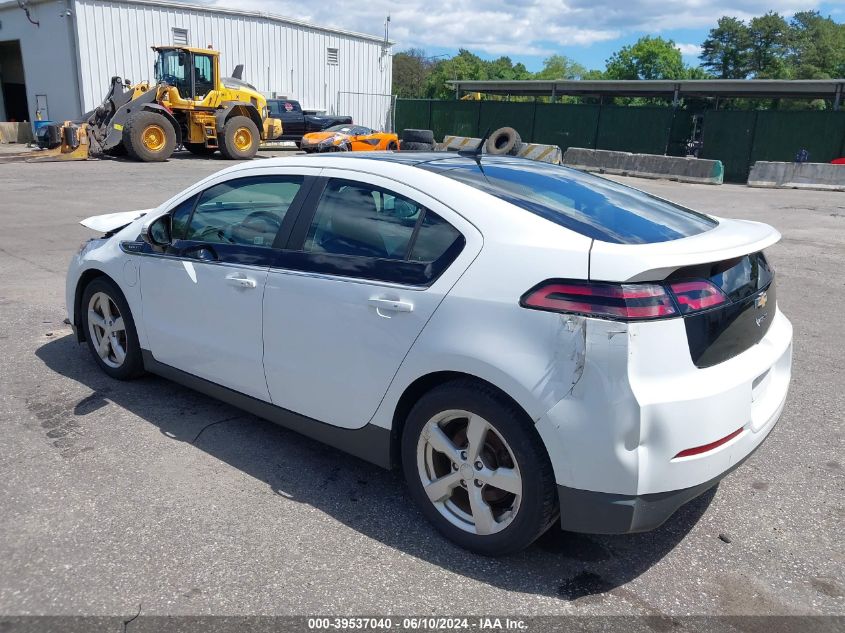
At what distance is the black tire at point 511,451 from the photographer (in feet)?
8.61

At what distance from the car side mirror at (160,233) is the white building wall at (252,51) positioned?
28663 mm

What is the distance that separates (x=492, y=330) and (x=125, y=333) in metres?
2.86

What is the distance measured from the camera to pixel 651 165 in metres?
24.8

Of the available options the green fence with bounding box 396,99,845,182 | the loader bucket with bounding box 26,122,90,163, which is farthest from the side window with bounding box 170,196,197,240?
the green fence with bounding box 396,99,845,182

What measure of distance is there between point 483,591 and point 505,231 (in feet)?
4.63

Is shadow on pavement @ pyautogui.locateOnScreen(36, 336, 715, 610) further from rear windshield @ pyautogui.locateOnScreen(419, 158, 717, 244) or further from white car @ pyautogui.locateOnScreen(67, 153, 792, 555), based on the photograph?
rear windshield @ pyautogui.locateOnScreen(419, 158, 717, 244)

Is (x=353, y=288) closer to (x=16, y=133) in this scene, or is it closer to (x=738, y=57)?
(x=16, y=133)

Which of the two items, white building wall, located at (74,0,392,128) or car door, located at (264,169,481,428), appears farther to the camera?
white building wall, located at (74,0,392,128)

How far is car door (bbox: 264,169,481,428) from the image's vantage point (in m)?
2.91

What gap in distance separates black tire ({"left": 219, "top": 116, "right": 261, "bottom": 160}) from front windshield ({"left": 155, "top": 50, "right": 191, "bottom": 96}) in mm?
1675

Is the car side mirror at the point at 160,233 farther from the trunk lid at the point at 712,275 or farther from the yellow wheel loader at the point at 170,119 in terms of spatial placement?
the yellow wheel loader at the point at 170,119

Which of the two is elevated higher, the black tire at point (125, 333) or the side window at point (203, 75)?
the side window at point (203, 75)

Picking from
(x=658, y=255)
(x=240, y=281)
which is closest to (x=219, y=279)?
(x=240, y=281)

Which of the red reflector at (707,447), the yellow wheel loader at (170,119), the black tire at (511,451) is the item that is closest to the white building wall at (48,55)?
the yellow wheel loader at (170,119)
